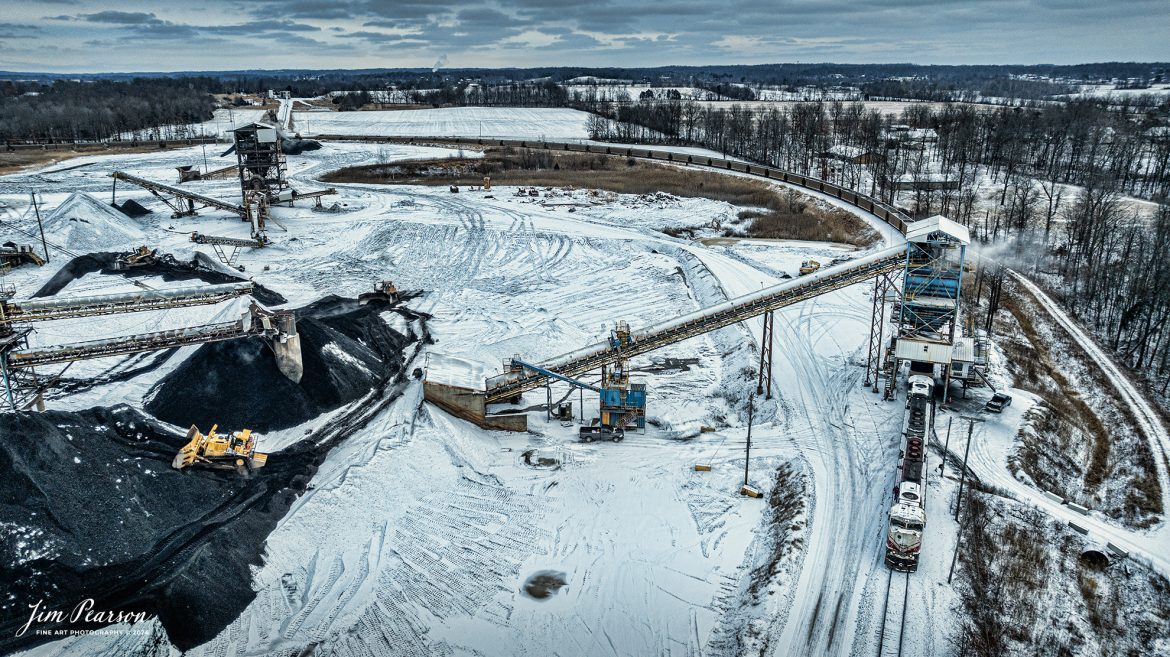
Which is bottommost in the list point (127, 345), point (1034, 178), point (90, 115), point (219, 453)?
point (219, 453)

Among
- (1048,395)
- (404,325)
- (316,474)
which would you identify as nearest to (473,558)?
(316,474)

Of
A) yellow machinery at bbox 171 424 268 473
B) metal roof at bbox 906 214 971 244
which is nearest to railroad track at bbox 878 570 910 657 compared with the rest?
metal roof at bbox 906 214 971 244

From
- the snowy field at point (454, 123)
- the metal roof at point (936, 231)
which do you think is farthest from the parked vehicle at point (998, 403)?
the snowy field at point (454, 123)

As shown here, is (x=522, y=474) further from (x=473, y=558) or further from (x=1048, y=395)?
(x=1048, y=395)

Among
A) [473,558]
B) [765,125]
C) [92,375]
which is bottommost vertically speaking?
[473,558]

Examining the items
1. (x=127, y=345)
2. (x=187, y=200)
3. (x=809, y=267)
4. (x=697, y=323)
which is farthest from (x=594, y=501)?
(x=187, y=200)
